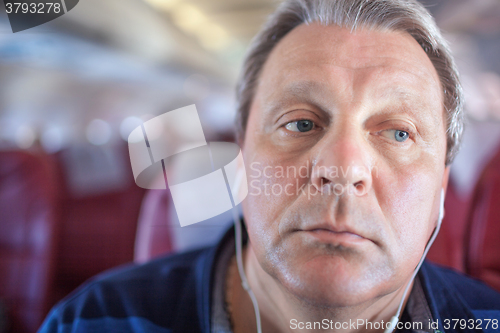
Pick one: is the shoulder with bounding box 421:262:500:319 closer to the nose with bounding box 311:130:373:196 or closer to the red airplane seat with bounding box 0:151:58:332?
the nose with bounding box 311:130:373:196

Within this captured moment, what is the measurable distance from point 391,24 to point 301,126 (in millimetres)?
376

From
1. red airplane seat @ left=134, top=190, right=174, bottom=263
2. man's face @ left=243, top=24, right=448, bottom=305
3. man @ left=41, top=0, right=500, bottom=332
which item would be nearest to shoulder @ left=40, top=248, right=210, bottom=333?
man @ left=41, top=0, right=500, bottom=332

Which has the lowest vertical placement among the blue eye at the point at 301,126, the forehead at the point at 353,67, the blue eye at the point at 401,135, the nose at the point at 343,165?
the nose at the point at 343,165

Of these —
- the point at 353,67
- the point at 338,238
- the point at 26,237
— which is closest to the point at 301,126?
the point at 353,67

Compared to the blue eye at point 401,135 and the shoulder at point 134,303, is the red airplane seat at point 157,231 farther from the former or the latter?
the blue eye at point 401,135

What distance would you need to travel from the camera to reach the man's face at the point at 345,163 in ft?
2.26

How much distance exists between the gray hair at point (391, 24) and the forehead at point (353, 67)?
0.10 feet

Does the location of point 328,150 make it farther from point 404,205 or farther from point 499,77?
point 499,77

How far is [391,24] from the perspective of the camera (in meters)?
0.87

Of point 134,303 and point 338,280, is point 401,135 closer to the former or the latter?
point 338,280

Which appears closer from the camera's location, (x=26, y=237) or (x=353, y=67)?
(x=353, y=67)

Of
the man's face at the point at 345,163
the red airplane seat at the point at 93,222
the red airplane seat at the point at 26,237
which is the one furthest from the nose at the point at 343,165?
the red airplane seat at the point at 93,222

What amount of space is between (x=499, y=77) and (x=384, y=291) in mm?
5607

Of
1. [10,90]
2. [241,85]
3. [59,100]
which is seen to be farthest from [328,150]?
[59,100]
